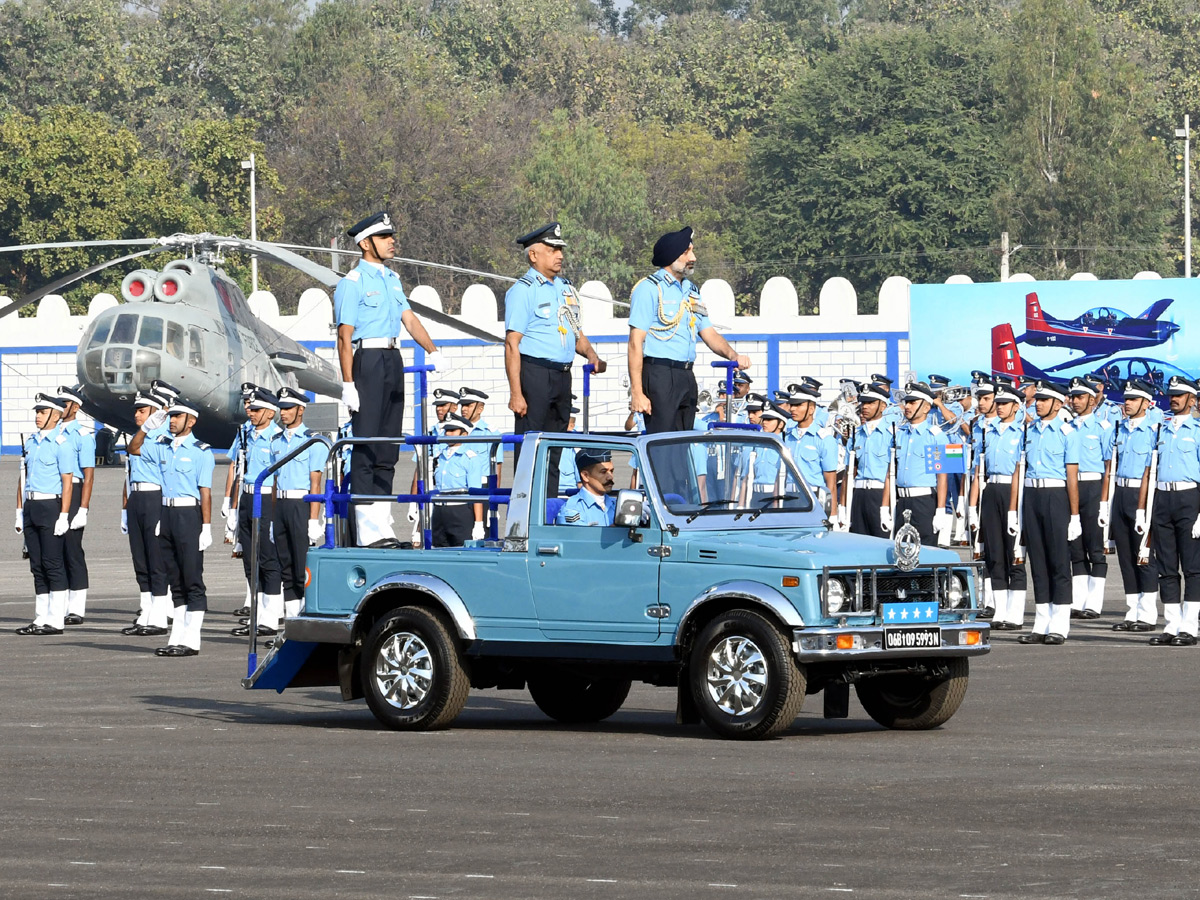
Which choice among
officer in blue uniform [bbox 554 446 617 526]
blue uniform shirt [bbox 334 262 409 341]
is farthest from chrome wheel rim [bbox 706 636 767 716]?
blue uniform shirt [bbox 334 262 409 341]

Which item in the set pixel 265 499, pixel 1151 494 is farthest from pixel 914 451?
pixel 265 499

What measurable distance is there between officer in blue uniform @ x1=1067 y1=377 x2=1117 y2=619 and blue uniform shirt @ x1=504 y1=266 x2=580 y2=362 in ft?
22.6

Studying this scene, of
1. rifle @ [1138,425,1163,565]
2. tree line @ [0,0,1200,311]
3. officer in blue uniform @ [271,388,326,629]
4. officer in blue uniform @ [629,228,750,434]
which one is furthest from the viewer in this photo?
tree line @ [0,0,1200,311]

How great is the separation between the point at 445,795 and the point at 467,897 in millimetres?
2465

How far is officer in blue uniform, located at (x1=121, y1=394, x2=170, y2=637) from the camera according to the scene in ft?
64.2

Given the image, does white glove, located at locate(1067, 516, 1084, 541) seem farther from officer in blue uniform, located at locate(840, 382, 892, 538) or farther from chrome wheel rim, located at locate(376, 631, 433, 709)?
chrome wheel rim, located at locate(376, 631, 433, 709)

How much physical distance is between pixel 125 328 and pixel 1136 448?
1054 inches

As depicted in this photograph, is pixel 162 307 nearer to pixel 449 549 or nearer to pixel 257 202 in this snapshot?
pixel 449 549

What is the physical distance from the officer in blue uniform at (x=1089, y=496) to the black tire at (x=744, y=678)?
8.48 metres

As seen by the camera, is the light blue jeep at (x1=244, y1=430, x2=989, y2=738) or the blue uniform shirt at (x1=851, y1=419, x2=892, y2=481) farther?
the blue uniform shirt at (x1=851, y1=419, x2=892, y2=481)

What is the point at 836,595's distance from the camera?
1226 cm

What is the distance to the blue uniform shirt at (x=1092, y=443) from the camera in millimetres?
20375

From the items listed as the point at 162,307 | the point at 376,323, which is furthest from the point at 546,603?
the point at 162,307

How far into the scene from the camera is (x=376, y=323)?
50.7 feet
